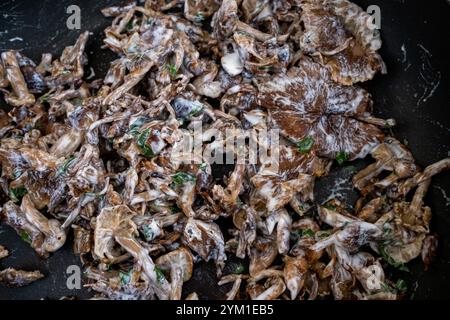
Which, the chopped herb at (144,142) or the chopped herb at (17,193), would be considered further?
the chopped herb at (17,193)

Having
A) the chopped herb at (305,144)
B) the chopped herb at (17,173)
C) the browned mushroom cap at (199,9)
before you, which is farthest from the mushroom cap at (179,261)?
the browned mushroom cap at (199,9)

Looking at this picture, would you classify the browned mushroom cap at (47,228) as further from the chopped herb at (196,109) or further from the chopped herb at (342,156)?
the chopped herb at (342,156)

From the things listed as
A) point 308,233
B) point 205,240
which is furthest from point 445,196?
point 205,240

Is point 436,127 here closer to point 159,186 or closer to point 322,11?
point 322,11

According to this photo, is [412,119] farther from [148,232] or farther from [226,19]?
[148,232]

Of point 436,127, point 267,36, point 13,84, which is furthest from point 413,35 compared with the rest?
point 13,84
